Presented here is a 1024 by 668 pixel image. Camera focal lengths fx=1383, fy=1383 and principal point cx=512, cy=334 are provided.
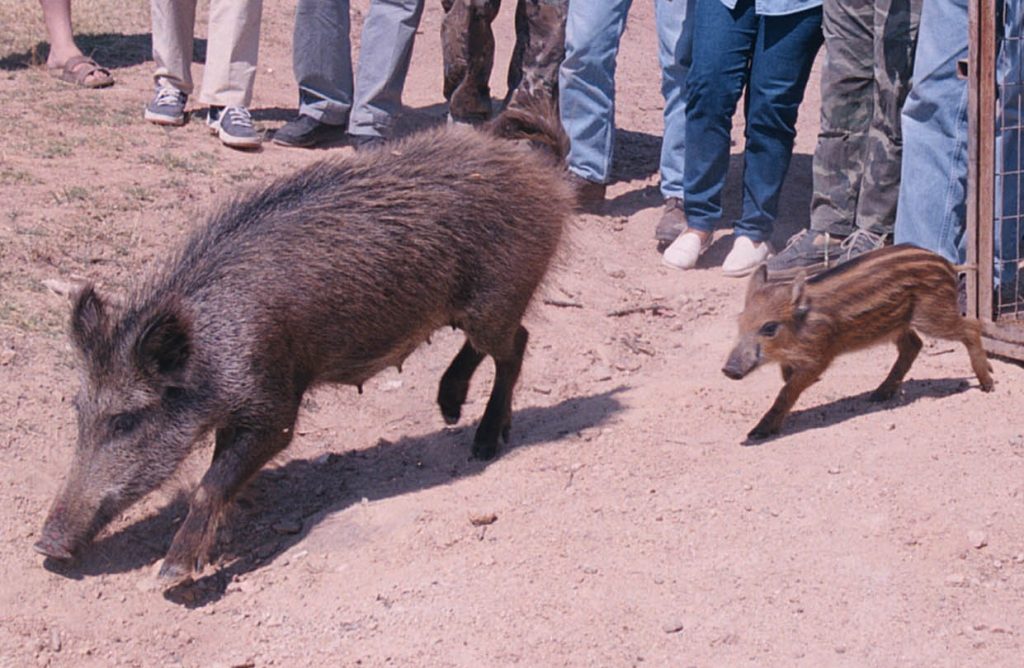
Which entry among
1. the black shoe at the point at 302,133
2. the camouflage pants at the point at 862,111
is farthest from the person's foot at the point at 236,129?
the camouflage pants at the point at 862,111

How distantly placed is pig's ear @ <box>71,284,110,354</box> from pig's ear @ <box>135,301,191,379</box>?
19 centimetres

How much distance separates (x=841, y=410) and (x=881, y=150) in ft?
5.74

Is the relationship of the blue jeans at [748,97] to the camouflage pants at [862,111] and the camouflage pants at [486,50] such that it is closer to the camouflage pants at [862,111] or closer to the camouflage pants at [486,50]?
the camouflage pants at [862,111]

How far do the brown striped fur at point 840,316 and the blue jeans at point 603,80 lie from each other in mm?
2753

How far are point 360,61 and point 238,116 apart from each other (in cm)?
84

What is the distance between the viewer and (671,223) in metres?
8.35

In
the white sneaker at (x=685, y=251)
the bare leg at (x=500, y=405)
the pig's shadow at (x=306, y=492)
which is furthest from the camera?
the white sneaker at (x=685, y=251)

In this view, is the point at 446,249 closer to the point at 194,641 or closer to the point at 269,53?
the point at 194,641

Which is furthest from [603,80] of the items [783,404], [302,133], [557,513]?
[557,513]

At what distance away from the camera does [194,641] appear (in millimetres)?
4777

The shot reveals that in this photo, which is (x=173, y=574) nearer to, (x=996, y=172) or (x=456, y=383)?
(x=456, y=383)

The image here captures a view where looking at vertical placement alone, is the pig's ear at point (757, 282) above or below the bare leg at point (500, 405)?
above

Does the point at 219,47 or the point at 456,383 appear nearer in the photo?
the point at 456,383

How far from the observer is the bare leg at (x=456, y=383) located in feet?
20.1
